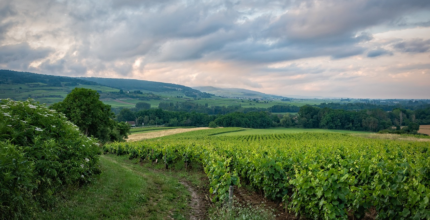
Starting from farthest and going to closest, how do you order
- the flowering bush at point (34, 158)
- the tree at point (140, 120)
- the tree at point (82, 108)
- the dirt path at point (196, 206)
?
the tree at point (140, 120) → the tree at point (82, 108) → the dirt path at point (196, 206) → the flowering bush at point (34, 158)

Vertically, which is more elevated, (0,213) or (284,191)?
(0,213)

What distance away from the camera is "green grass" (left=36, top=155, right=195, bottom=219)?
8034 mm

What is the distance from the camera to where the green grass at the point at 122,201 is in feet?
26.4

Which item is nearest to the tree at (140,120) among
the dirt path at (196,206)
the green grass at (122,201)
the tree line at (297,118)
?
the tree line at (297,118)

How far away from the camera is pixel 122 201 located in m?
9.75

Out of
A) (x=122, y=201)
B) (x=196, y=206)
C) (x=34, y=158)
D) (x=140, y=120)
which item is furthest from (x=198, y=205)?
(x=140, y=120)

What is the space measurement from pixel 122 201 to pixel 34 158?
3518 millimetres

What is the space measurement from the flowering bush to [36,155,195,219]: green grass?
55 centimetres

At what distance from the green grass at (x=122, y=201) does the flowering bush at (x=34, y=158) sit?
550mm

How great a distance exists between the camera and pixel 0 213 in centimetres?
575

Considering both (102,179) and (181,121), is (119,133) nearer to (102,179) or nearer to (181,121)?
(102,179)

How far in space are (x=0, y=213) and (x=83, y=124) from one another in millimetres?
33020

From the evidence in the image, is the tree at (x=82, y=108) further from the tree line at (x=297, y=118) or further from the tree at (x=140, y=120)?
the tree at (x=140, y=120)

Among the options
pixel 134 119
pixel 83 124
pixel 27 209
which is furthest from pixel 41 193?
pixel 134 119
